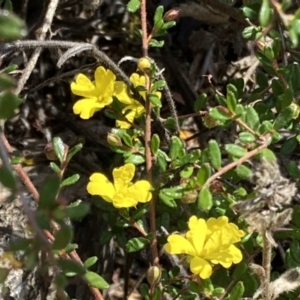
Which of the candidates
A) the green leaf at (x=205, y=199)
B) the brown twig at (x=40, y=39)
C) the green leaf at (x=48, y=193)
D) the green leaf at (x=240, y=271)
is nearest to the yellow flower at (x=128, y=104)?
the brown twig at (x=40, y=39)

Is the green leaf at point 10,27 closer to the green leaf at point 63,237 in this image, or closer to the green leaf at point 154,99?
the green leaf at point 63,237

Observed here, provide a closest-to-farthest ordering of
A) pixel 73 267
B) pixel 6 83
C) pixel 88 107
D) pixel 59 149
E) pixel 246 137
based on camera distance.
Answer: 1. pixel 6 83
2. pixel 73 267
3. pixel 246 137
4. pixel 59 149
5. pixel 88 107


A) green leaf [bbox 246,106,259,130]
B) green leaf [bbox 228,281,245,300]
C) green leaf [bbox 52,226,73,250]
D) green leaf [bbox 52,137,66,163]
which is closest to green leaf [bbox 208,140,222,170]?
green leaf [bbox 246,106,259,130]

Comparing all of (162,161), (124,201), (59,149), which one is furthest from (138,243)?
(59,149)

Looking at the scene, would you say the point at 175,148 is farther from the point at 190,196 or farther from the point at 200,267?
the point at 200,267

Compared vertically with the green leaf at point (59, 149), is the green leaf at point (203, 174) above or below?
above
